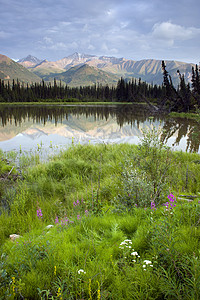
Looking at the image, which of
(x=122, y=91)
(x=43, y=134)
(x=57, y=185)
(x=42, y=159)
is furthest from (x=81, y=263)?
(x=122, y=91)

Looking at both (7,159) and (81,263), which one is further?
(7,159)

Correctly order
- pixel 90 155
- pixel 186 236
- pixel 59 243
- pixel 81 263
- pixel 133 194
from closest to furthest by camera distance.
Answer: pixel 81 263
pixel 186 236
pixel 59 243
pixel 133 194
pixel 90 155

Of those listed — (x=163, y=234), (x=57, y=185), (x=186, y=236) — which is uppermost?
(x=163, y=234)

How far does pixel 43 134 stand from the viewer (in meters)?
22.2

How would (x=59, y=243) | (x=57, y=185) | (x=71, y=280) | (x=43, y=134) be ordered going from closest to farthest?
1. (x=71, y=280)
2. (x=59, y=243)
3. (x=57, y=185)
4. (x=43, y=134)

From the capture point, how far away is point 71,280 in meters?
2.96

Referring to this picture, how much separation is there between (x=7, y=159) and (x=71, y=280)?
1125 centimetres

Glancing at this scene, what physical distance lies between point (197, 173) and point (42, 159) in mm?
8676

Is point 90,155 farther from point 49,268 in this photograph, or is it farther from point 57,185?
point 49,268

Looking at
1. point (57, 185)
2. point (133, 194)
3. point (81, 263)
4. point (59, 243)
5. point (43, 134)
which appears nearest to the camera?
point (81, 263)

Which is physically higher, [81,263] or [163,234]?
[163,234]

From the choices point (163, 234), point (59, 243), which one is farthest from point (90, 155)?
point (163, 234)

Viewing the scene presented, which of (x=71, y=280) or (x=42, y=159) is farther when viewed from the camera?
(x=42, y=159)

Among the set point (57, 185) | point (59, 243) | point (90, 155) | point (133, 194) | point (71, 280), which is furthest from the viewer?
point (90, 155)
